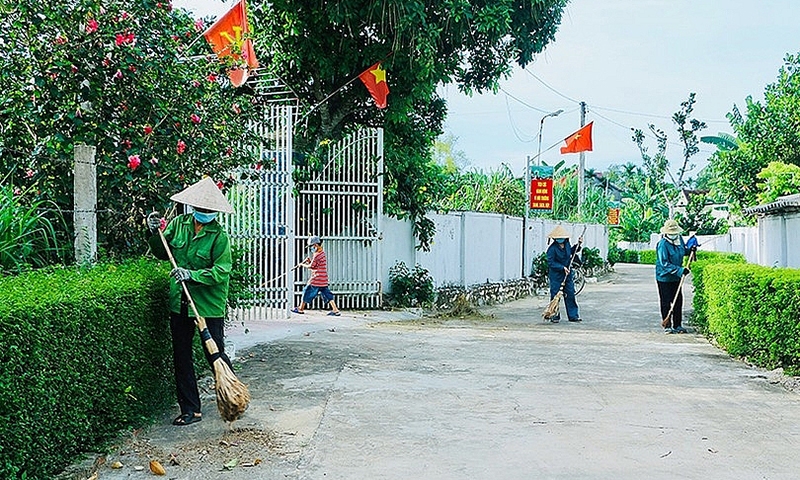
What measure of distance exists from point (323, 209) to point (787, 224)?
35.7 ft

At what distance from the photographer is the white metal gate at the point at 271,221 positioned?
13.2 meters

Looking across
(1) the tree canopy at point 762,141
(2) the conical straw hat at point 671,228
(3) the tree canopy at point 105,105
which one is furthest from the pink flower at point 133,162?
(1) the tree canopy at point 762,141

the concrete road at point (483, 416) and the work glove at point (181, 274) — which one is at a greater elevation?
the work glove at point (181, 274)

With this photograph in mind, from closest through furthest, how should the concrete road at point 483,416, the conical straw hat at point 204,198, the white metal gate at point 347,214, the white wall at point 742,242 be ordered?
1. the concrete road at point 483,416
2. the conical straw hat at point 204,198
3. the white metal gate at point 347,214
4. the white wall at point 742,242

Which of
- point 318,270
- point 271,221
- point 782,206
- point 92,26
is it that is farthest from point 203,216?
point 782,206

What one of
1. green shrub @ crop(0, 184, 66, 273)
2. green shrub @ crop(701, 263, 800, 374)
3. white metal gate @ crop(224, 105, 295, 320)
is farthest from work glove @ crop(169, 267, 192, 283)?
white metal gate @ crop(224, 105, 295, 320)

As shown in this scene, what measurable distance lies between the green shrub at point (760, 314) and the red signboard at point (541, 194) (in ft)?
44.5

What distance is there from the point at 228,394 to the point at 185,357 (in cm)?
67

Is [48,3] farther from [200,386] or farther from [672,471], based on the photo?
[672,471]

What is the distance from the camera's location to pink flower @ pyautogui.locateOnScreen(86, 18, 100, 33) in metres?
7.74

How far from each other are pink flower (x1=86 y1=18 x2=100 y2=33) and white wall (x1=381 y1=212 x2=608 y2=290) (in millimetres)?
8949

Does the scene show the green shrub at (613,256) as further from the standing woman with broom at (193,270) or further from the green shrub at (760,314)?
the standing woman with broom at (193,270)

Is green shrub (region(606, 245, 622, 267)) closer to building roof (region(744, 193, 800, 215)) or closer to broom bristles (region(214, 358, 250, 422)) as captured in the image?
building roof (region(744, 193, 800, 215))

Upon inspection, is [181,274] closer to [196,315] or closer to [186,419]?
[196,315]
